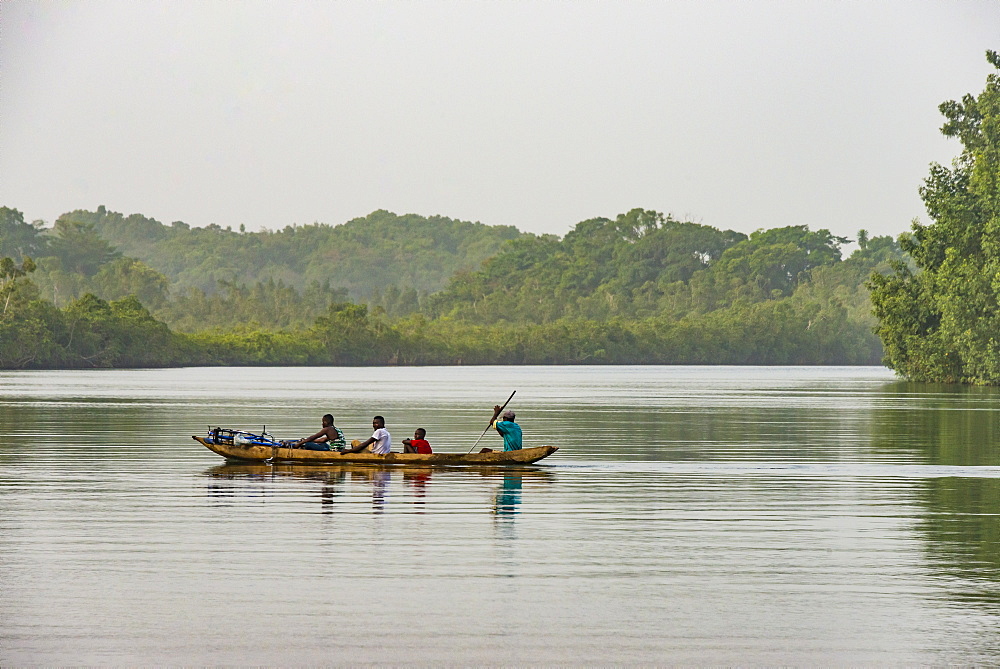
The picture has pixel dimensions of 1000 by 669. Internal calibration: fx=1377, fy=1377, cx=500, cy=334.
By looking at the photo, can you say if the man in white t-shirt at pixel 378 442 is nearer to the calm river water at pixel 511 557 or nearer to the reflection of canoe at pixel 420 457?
the reflection of canoe at pixel 420 457

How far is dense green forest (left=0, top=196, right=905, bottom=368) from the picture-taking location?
116562mm

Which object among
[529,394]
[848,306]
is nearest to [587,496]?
[529,394]

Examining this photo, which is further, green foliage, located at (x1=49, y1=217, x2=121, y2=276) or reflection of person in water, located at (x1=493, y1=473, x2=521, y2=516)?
green foliage, located at (x1=49, y1=217, x2=121, y2=276)

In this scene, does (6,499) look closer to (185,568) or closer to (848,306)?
(185,568)

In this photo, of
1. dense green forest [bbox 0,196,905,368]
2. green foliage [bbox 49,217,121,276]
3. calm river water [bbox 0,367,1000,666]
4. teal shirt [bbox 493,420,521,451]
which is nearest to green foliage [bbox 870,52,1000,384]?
calm river water [bbox 0,367,1000,666]

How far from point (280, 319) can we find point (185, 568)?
5352 inches

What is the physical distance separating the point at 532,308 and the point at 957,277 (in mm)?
98102

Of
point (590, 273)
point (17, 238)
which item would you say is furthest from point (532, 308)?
point (17, 238)

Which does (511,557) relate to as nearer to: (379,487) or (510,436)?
(379,487)

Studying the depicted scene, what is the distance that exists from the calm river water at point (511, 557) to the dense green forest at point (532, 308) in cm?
8380

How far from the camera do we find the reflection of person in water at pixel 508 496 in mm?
15188

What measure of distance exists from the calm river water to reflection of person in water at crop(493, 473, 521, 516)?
0.06 meters

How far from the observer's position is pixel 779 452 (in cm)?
2438

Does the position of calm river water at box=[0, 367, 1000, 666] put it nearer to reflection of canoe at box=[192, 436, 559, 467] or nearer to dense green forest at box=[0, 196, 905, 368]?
reflection of canoe at box=[192, 436, 559, 467]
